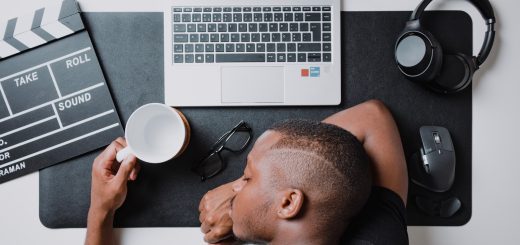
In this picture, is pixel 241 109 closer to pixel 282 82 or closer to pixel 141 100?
pixel 282 82

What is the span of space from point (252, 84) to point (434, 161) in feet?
1.35

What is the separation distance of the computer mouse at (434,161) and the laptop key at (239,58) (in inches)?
14.8

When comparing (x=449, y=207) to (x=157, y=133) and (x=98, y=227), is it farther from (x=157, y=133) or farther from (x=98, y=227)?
(x=98, y=227)

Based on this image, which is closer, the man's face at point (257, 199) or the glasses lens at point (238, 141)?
the man's face at point (257, 199)

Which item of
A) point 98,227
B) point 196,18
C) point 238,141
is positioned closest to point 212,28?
point 196,18

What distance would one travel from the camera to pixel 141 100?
36.0 inches

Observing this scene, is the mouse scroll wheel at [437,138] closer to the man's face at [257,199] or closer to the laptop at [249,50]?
the laptop at [249,50]

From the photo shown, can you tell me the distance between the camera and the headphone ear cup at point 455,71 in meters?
0.87

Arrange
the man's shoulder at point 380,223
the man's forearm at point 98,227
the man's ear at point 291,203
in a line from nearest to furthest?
the man's ear at point 291,203, the man's shoulder at point 380,223, the man's forearm at point 98,227

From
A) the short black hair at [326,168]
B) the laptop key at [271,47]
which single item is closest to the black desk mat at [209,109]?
the laptop key at [271,47]

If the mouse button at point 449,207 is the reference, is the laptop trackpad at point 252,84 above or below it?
above

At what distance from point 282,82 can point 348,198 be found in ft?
1.05

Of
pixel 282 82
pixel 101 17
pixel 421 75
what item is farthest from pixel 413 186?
pixel 101 17

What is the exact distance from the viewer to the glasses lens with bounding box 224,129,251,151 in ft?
3.00
